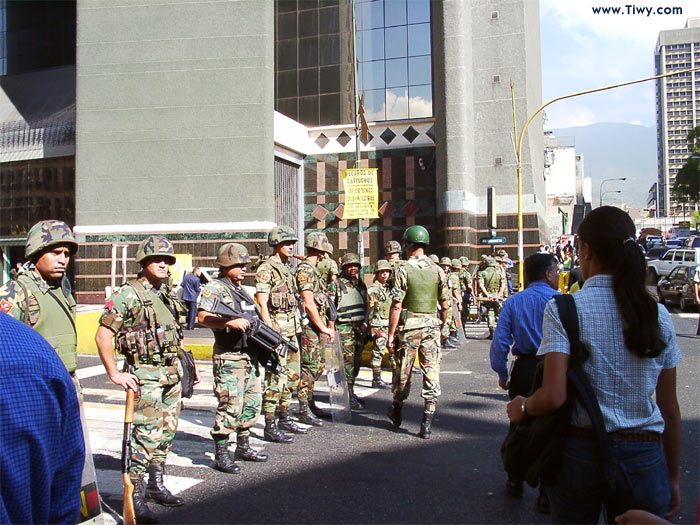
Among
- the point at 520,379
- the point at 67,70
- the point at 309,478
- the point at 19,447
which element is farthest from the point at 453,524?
the point at 67,70

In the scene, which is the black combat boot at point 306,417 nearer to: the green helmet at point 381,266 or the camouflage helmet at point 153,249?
the green helmet at point 381,266

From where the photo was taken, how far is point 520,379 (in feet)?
15.2

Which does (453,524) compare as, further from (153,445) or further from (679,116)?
(679,116)

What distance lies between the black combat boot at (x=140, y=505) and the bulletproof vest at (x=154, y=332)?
35.3 inches

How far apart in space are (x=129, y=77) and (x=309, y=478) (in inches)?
872

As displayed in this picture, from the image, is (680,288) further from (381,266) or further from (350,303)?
(350,303)

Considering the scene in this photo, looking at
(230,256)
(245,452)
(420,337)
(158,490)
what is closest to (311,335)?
(420,337)

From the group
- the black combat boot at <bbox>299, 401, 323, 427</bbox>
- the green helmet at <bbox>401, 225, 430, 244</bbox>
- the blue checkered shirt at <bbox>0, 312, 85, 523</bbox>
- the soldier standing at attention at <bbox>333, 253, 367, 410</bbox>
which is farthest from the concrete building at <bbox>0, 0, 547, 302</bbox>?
the blue checkered shirt at <bbox>0, 312, 85, 523</bbox>

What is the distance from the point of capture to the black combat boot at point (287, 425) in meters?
7.13

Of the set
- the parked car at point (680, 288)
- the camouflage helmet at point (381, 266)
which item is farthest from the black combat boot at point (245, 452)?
the parked car at point (680, 288)

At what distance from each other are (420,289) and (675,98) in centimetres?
14552

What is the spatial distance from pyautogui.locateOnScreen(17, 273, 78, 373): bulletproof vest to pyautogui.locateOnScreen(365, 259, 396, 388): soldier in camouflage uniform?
563 cm

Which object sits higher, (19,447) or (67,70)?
(67,70)

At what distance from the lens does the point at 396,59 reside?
28.5 meters
